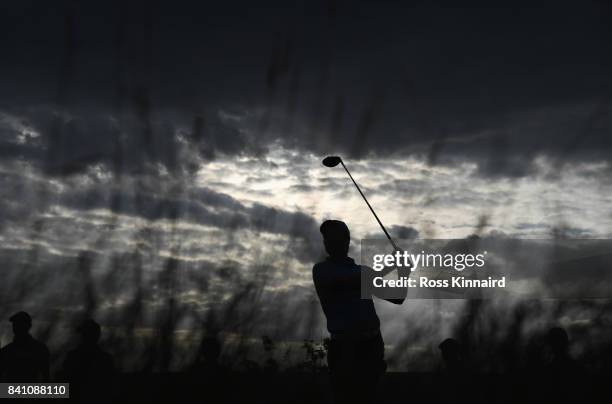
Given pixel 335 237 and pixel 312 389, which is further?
pixel 312 389

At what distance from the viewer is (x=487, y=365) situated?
39.4 ft

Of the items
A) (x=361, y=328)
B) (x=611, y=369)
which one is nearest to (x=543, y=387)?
(x=611, y=369)

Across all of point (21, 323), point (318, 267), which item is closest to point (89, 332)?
point (21, 323)

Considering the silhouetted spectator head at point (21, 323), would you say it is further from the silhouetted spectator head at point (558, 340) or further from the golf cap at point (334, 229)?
the silhouetted spectator head at point (558, 340)

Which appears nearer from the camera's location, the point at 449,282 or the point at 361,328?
the point at 361,328

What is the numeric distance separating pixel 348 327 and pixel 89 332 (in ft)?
14.7

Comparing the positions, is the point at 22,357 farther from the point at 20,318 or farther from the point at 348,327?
the point at 348,327

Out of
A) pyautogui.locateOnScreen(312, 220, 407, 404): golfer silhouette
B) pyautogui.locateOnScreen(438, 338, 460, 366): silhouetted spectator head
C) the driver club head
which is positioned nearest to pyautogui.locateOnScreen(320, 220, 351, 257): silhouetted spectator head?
pyautogui.locateOnScreen(312, 220, 407, 404): golfer silhouette

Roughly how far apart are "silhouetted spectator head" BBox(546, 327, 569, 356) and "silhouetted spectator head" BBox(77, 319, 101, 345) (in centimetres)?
626

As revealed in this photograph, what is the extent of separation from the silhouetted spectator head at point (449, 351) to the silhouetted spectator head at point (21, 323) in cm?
677

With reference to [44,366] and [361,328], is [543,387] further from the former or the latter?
[44,366]

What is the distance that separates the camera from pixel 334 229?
684 centimetres

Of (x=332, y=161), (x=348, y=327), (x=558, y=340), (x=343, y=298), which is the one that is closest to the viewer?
(x=348, y=327)

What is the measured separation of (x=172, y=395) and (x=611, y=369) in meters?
7.45
